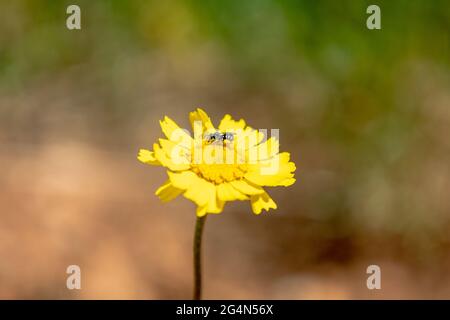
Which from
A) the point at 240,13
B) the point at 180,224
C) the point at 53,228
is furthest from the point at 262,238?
the point at 240,13

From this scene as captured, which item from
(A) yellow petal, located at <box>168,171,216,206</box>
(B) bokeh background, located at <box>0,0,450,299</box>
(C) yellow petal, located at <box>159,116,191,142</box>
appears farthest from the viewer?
(B) bokeh background, located at <box>0,0,450,299</box>

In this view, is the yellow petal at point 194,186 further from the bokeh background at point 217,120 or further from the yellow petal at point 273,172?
the bokeh background at point 217,120

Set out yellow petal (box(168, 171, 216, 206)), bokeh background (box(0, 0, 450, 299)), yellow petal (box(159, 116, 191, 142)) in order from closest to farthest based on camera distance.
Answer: yellow petal (box(168, 171, 216, 206)) → yellow petal (box(159, 116, 191, 142)) → bokeh background (box(0, 0, 450, 299))

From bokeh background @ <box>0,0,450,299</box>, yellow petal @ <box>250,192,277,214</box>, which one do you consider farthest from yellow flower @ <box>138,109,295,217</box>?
bokeh background @ <box>0,0,450,299</box>

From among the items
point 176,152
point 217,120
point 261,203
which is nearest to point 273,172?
point 261,203

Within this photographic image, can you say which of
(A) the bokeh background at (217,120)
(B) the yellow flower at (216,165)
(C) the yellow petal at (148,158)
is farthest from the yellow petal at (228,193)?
(A) the bokeh background at (217,120)

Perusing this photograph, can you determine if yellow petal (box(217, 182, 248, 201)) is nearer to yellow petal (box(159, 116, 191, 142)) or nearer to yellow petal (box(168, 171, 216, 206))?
yellow petal (box(168, 171, 216, 206))

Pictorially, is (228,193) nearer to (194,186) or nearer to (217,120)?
(194,186)

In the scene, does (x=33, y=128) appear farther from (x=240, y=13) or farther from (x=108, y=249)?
(x=240, y=13)
